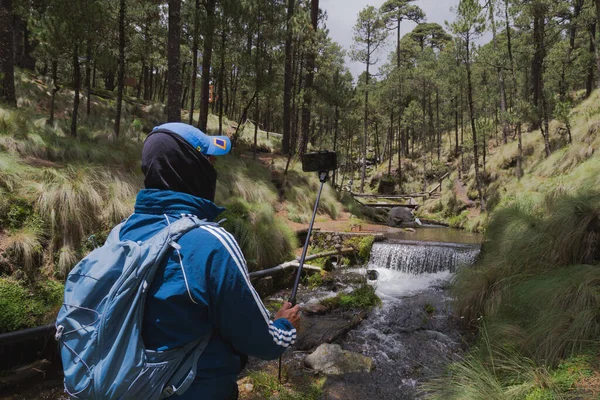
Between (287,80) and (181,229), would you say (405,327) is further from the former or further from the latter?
(287,80)

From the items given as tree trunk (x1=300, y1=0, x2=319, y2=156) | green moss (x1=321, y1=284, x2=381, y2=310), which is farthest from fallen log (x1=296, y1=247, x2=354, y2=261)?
tree trunk (x1=300, y1=0, x2=319, y2=156)

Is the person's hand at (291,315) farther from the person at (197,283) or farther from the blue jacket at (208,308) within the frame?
the blue jacket at (208,308)

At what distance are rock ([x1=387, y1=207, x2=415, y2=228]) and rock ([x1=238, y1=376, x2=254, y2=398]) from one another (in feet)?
47.4

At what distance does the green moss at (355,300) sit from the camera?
20.9 ft

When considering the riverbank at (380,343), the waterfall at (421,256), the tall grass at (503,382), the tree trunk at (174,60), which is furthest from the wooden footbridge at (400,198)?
the tall grass at (503,382)

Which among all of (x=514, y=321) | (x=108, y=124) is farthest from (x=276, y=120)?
(x=514, y=321)

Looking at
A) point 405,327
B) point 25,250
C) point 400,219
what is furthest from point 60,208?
point 400,219

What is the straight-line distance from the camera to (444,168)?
102ft

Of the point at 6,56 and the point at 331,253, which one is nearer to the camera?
the point at 6,56

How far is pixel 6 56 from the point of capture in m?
7.91

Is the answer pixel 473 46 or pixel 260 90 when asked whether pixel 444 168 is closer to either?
pixel 473 46

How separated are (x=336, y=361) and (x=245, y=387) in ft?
3.83

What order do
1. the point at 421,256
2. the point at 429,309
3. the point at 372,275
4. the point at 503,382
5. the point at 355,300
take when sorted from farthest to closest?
the point at 421,256 → the point at 372,275 → the point at 355,300 → the point at 429,309 → the point at 503,382

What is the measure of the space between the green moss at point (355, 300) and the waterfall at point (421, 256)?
114 inches
